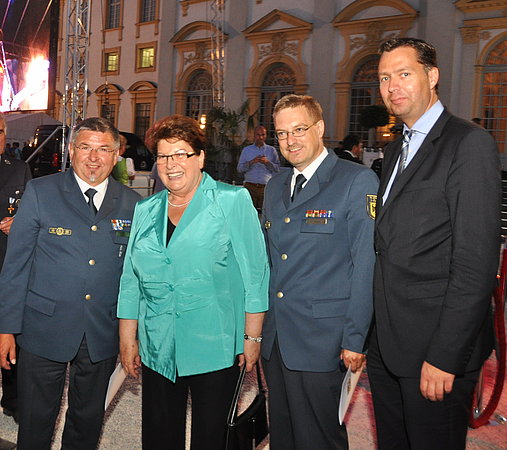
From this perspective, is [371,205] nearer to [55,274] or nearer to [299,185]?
[299,185]

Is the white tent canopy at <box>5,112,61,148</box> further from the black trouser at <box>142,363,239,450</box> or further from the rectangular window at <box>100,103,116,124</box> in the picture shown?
the black trouser at <box>142,363,239,450</box>

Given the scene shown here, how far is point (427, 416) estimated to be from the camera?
83.2 inches

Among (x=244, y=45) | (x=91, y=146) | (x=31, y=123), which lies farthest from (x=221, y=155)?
(x=91, y=146)

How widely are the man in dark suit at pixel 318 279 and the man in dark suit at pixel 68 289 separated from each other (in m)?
0.84

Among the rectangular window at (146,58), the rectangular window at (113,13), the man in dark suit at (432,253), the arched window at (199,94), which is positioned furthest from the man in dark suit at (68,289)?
the rectangular window at (113,13)

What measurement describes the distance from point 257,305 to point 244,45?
793 inches

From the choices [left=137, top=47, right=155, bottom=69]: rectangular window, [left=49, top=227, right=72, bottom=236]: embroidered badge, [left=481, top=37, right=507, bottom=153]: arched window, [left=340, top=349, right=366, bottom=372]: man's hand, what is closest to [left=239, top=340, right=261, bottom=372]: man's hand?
[left=340, top=349, right=366, bottom=372]: man's hand

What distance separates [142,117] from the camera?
1021 inches

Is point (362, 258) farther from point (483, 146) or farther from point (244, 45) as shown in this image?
point (244, 45)

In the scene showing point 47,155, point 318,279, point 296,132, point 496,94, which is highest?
point 496,94

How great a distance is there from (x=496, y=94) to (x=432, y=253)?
15.3 metres

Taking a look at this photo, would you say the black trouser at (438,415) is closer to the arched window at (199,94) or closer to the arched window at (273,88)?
the arched window at (273,88)

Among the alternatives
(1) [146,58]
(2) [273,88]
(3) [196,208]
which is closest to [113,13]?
(1) [146,58]

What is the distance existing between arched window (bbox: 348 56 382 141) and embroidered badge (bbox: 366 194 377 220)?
16.3 metres
